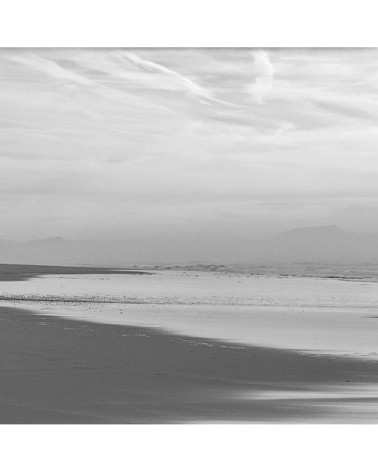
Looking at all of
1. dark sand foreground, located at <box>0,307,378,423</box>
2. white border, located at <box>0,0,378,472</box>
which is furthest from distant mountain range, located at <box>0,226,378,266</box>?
white border, located at <box>0,0,378,472</box>

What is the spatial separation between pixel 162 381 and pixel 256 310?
6.73 feet

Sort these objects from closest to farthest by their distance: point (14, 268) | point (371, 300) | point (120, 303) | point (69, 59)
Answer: point (69, 59) < point (371, 300) < point (14, 268) < point (120, 303)

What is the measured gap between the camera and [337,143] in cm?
884

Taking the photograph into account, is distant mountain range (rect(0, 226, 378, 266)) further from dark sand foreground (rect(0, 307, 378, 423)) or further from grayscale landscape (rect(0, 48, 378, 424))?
dark sand foreground (rect(0, 307, 378, 423))

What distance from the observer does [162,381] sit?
26.1 feet

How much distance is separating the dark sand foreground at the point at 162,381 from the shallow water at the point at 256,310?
1.02ft

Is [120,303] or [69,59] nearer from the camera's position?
[69,59]

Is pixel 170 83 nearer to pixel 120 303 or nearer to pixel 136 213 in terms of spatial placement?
pixel 136 213

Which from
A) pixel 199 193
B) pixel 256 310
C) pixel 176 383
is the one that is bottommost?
pixel 176 383

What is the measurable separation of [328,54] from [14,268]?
4093 millimetres
